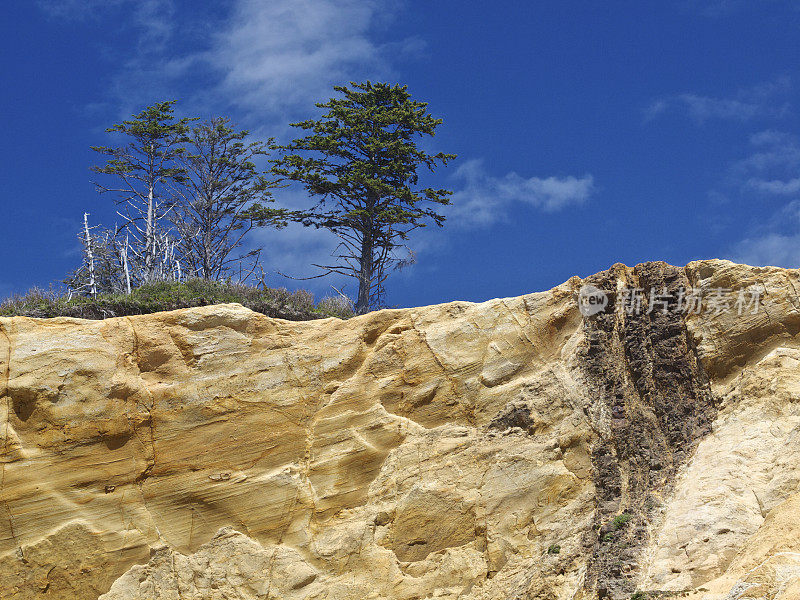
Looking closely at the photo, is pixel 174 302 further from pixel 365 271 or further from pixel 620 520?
pixel 620 520

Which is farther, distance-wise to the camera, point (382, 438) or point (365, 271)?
point (365, 271)

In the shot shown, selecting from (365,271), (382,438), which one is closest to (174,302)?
(365,271)

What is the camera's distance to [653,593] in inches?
617

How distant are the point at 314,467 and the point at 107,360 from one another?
5.12 metres

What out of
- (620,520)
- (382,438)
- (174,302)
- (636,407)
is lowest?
(620,520)

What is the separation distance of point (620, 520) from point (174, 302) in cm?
1860

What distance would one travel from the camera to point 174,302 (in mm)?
31188

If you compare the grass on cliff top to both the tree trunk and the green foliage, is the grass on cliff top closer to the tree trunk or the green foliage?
the tree trunk

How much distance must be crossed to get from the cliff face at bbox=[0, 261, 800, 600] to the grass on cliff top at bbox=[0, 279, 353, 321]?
10410 millimetres

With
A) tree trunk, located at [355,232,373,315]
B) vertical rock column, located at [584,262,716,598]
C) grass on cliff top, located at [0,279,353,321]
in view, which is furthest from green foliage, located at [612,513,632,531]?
tree trunk, located at [355,232,373,315]

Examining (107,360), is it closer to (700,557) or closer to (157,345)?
(157,345)

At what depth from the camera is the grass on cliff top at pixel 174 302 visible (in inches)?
1208

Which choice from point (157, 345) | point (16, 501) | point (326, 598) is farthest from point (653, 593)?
point (16, 501)

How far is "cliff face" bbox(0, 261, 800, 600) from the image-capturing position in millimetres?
18219
